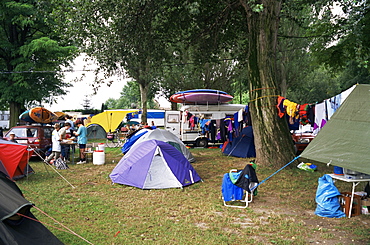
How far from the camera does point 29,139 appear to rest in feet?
41.1

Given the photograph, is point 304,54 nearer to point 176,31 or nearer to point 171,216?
point 176,31

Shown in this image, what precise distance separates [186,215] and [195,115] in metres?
11.7

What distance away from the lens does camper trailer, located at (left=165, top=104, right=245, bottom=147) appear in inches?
703

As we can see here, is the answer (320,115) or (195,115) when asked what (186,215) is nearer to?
(320,115)

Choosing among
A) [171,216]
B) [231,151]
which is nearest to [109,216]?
[171,216]

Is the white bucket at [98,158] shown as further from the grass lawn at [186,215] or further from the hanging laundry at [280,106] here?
the hanging laundry at [280,106]

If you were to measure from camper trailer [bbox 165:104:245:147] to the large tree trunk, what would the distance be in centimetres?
668

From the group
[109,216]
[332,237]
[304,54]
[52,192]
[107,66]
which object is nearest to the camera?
[332,237]

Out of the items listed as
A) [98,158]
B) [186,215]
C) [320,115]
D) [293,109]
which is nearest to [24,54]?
[98,158]

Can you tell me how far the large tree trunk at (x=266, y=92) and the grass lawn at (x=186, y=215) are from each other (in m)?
1.19

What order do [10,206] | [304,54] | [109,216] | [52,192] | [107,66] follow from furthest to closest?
[304,54]
[107,66]
[52,192]
[109,216]
[10,206]

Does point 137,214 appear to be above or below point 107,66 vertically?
below

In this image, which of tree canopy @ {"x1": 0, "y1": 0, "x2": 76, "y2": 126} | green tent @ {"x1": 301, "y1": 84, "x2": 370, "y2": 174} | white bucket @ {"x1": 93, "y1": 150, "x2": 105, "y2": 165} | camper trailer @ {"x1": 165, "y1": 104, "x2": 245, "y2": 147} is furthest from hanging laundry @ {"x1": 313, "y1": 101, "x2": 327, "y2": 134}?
tree canopy @ {"x1": 0, "y1": 0, "x2": 76, "y2": 126}

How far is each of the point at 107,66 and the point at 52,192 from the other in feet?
18.0
